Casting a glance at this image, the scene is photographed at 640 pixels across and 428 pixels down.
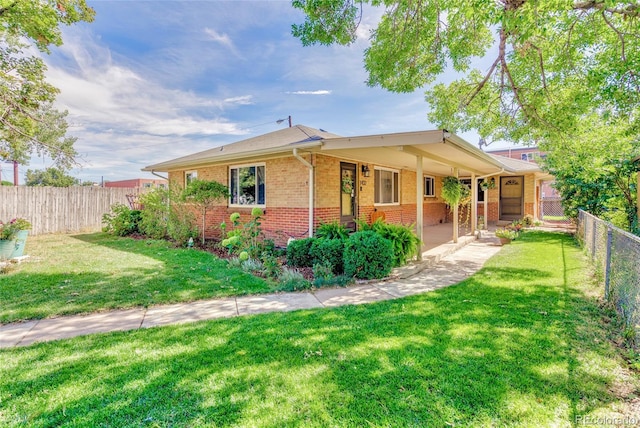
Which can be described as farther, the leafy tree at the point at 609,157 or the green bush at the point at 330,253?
the leafy tree at the point at 609,157

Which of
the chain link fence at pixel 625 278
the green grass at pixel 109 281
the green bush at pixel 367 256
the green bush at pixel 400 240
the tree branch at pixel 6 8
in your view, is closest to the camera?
the chain link fence at pixel 625 278

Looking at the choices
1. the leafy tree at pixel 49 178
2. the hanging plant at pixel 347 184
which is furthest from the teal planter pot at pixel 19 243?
the leafy tree at pixel 49 178

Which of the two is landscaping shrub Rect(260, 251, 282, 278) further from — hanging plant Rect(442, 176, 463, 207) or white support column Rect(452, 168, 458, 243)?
hanging plant Rect(442, 176, 463, 207)

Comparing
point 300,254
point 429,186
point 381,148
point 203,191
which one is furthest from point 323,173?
point 429,186

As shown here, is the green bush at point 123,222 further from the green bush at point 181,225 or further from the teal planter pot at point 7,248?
the teal planter pot at point 7,248

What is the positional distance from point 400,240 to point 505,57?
19.4 feet

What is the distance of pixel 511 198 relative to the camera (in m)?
17.1

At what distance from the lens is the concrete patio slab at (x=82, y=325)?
345cm

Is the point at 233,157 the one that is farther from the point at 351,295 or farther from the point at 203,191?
the point at 351,295

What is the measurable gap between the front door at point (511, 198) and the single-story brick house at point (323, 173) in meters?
6.38

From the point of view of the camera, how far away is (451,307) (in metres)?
4.27

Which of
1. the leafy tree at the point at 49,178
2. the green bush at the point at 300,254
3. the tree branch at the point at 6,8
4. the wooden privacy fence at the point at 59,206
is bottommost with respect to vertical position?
the green bush at the point at 300,254

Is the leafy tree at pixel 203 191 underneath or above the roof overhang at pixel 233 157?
underneath

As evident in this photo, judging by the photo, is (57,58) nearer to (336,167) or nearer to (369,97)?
(336,167)
